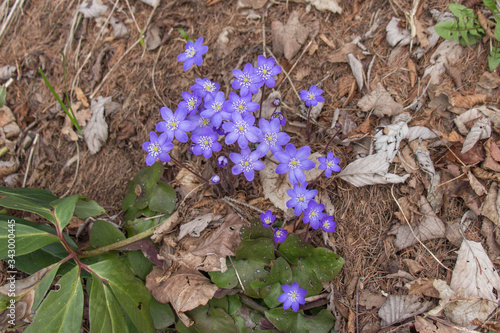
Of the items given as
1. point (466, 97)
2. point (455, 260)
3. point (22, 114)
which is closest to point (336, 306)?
point (455, 260)

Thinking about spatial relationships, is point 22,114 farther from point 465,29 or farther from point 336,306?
point 465,29

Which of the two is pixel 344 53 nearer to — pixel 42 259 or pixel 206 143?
pixel 206 143

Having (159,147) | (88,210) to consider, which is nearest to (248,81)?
(159,147)

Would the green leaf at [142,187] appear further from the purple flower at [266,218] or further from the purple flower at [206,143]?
the purple flower at [266,218]

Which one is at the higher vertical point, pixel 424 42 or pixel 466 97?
pixel 424 42

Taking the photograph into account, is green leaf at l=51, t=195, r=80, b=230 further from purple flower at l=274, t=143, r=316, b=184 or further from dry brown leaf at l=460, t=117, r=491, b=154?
dry brown leaf at l=460, t=117, r=491, b=154

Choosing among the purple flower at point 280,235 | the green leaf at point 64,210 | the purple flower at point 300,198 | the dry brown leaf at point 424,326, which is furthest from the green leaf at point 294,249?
the green leaf at point 64,210

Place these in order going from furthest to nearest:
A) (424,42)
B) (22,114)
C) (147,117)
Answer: (22,114), (147,117), (424,42)
